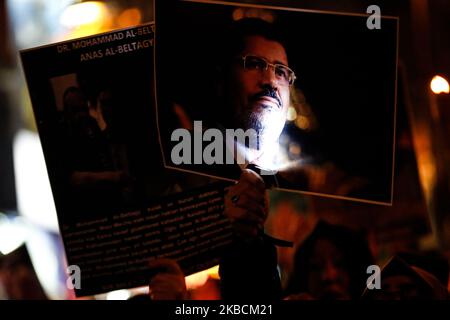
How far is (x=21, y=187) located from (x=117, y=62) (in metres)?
1.46

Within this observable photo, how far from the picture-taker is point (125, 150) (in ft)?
4.60

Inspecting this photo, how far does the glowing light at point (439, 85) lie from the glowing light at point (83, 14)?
3.27 feet

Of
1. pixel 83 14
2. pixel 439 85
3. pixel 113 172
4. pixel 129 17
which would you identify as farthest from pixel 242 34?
pixel 129 17

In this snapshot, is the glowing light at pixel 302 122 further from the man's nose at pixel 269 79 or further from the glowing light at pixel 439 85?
the glowing light at pixel 439 85

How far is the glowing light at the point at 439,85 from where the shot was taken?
61.4 inches

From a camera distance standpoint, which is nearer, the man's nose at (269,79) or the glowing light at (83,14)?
the man's nose at (269,79)

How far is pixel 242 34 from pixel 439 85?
1.73 ft

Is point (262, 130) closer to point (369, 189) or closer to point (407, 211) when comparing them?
point (369, 189)

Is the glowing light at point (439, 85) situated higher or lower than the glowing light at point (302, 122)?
higher

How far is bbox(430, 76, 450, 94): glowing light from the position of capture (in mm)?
1559

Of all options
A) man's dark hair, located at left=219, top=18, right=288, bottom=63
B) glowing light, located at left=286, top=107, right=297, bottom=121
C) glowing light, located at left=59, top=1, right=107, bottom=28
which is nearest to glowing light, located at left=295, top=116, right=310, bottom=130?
glowing light, located at left=286, top=107, right=297, bottom=121

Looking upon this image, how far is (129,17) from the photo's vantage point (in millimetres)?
2328

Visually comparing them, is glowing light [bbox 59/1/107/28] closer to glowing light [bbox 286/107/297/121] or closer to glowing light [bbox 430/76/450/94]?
glowing light [bbox 286/107/297/121]

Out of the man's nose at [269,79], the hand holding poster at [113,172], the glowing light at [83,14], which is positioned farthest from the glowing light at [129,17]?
the man's nose at [269,79]
